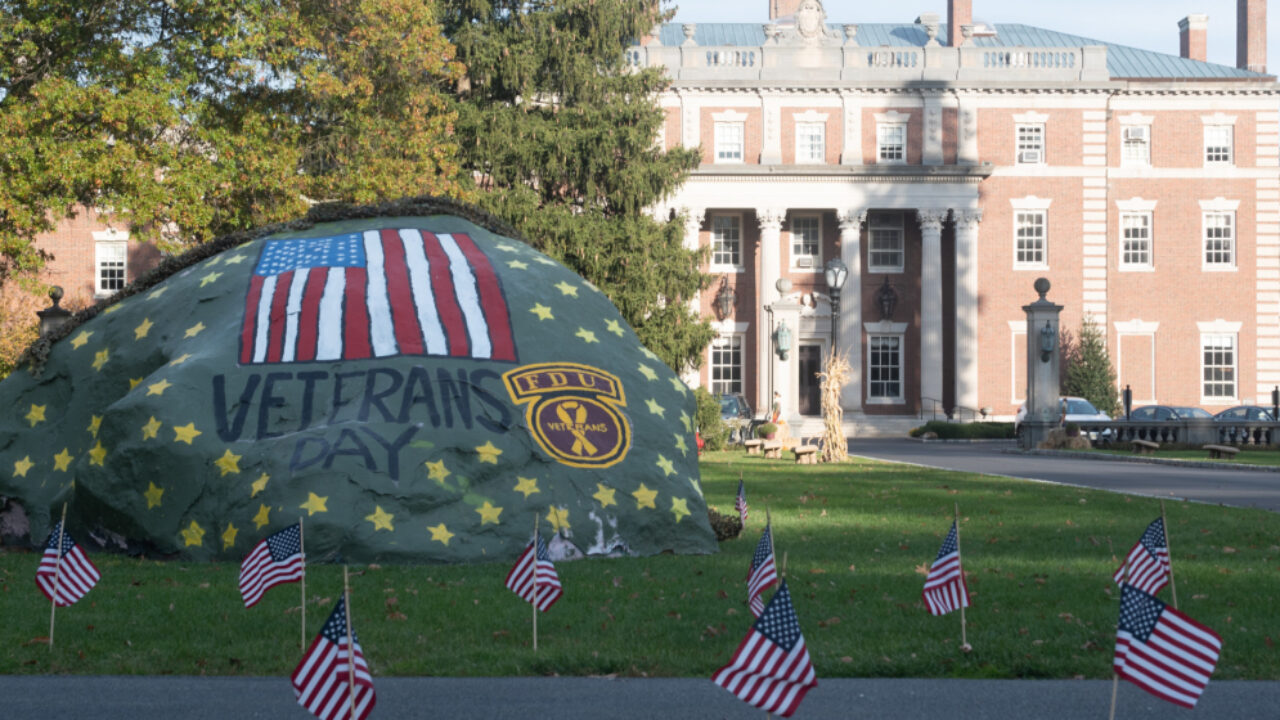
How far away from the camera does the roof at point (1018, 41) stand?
55625 mm

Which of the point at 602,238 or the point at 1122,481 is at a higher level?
the point at 602,238

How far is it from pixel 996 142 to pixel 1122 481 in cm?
3374

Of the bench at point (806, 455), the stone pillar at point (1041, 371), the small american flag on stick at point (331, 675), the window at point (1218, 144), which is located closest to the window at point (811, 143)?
the window at point (1218, 144)

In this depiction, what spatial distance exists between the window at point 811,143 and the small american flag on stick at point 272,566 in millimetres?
45365

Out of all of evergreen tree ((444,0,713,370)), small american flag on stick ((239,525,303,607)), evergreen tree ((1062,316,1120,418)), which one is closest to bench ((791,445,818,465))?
evergreen tree ((444,0,713,370))

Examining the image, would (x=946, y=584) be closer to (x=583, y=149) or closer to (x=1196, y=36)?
(x=583, y=149)

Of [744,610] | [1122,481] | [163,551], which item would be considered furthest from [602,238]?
[744,610]

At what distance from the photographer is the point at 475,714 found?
609cm

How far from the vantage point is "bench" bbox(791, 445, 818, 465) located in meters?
26.3

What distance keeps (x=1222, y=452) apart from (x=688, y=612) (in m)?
22.5

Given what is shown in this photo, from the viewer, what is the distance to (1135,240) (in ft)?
Result: 172

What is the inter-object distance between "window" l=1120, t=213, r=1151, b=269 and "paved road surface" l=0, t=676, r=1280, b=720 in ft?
161

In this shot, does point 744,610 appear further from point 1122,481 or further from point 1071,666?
point 1122,481

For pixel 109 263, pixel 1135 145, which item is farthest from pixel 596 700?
pixel 1135 145
